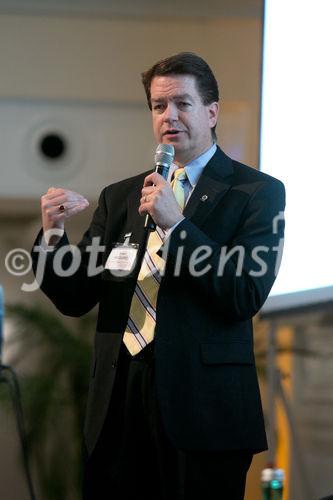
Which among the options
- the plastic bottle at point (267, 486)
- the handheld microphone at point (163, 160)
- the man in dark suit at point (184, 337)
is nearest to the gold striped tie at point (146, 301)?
the man in dark suit at point (184, 337)

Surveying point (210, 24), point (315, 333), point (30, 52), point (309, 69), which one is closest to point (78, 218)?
point (30, 52)

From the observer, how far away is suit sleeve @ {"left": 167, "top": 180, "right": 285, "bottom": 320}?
6.57 ft

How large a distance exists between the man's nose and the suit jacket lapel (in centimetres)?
14

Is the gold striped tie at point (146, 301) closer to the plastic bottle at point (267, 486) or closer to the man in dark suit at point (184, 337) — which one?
the man in dark suit at point (184, 337)

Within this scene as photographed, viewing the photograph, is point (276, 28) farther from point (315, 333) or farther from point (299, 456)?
point (299, 456)

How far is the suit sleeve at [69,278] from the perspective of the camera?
2232mm

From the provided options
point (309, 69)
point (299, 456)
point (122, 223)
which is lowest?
point (299, 456)

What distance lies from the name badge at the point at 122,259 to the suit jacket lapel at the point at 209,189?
0.15 metres

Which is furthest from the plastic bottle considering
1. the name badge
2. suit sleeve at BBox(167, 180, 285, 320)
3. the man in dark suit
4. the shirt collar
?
the shirt collar

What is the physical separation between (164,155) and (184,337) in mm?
430

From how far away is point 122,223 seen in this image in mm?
2309

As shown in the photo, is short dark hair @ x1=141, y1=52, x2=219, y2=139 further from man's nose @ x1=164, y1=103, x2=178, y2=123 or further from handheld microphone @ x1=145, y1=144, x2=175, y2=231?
handheld microphone @ x1=145, y1=144, x2=175, y2=231

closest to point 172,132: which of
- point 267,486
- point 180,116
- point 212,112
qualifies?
point 180,116

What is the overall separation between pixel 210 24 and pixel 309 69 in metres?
3.19
